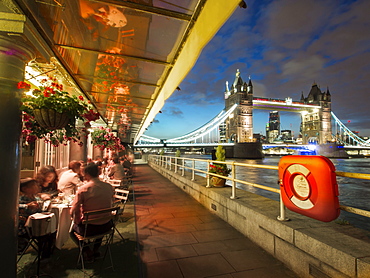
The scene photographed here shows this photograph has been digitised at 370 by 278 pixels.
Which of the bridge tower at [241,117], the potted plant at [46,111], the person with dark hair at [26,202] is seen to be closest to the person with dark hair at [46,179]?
the person with dark hair at [26,202]

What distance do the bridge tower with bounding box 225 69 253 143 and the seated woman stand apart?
218 feet

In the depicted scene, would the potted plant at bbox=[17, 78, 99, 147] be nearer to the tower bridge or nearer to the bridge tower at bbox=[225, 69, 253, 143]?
the tower bridge

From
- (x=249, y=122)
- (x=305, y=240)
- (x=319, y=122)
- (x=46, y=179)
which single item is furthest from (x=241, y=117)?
(x=305, y=240)

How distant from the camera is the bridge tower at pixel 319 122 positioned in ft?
267

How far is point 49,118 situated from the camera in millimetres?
2615

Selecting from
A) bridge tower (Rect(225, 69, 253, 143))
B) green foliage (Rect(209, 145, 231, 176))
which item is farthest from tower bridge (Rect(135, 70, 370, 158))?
green foliage (Rect(209, 145, 231, 176))

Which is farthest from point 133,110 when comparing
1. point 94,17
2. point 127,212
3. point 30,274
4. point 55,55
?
point 30,274

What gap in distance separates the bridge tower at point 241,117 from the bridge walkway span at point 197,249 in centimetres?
6424

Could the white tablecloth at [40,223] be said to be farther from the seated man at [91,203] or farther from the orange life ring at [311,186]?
the orange life ring at [311,186]

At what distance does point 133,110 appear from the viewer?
7730mm

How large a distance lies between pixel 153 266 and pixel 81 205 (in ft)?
4.10

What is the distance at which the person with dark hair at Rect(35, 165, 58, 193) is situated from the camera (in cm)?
415

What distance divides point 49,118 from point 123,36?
1.45 meters

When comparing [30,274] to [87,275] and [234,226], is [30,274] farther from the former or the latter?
[234,226]
